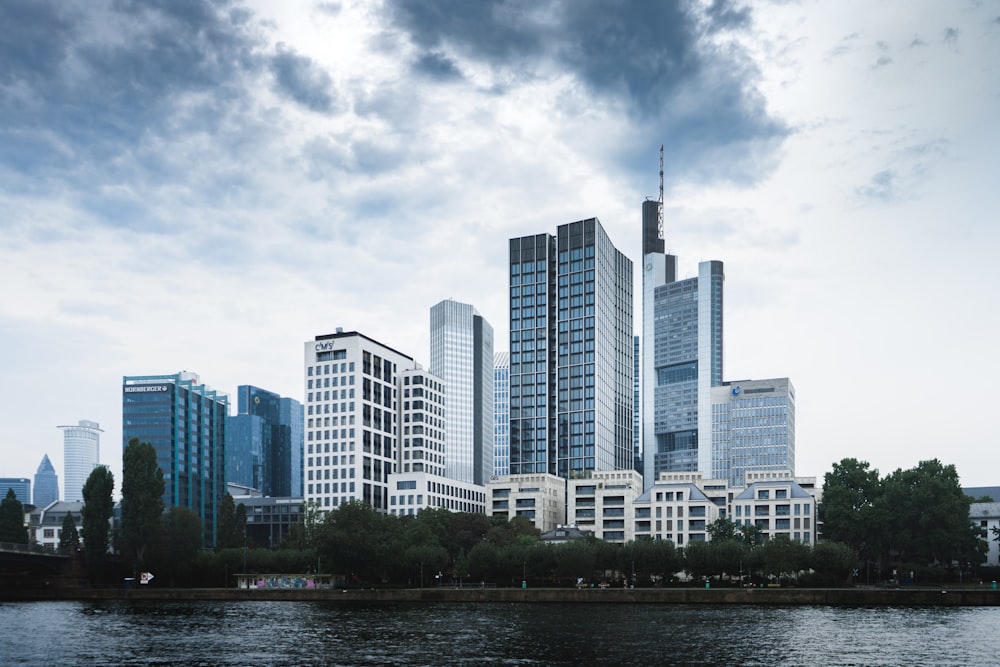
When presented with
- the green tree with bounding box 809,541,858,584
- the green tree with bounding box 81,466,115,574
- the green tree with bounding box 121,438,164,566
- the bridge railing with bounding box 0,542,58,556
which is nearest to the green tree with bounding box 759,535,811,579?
the green tree with bounding box 809,541,858,584

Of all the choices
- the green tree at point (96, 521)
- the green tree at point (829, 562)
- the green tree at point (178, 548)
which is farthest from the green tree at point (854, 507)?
the green tree at point (96, 521)

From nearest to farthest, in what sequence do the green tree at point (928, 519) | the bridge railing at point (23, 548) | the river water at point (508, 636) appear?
the river water at point (508, 636), the bridge railing at point (23, 548), the green tree at point (928, 519)

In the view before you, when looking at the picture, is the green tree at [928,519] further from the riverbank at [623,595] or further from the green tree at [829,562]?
the riverbank at [623,595]

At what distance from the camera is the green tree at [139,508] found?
19150 centimetres

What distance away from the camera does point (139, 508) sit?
632 ft

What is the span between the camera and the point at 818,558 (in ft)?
539

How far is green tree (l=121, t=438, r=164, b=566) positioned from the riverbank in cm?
1394

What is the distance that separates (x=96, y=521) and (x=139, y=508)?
7933 millimetres

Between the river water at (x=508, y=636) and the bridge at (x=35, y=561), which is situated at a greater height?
the river water at (x=508, y=636)

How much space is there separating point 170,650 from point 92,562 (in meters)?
117

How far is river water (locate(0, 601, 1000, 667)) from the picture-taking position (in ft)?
257

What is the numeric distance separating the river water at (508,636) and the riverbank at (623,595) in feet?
23.7

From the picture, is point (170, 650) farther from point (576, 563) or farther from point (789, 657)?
point (576, 563)

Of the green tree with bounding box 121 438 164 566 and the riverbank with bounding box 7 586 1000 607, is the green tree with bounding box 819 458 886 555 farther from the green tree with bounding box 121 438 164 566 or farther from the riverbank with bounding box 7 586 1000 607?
the green tree with bounding box 121 438 164 566
